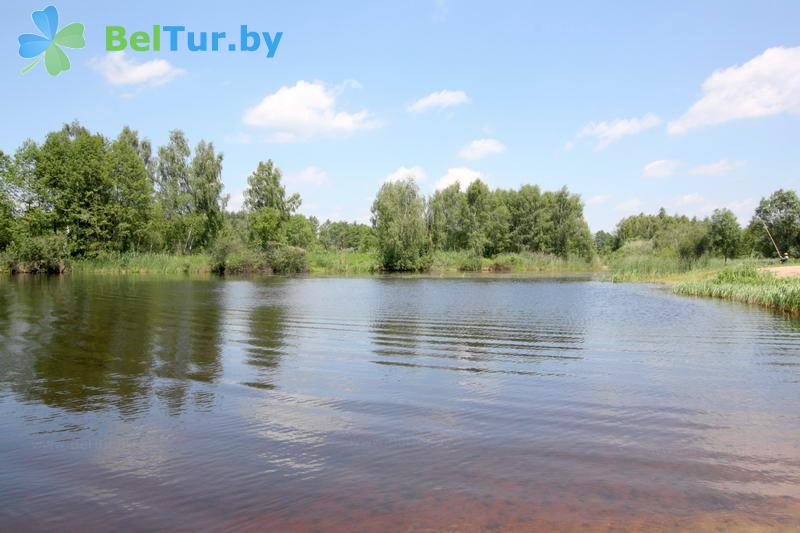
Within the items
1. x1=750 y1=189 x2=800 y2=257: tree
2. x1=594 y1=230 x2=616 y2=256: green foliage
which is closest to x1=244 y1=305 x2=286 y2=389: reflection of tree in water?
x1=750 y1=189 x2=800 y2=257: tree

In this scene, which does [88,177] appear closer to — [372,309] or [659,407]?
[372,309]

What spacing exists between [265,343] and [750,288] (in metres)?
22.4

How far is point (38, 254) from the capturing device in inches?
1993

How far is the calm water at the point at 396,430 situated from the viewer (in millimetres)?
5066

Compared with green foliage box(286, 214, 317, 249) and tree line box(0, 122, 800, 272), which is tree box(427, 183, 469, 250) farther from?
green foliage box(286, 214, 317, 249)

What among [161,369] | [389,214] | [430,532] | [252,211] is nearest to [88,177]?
[252,211]

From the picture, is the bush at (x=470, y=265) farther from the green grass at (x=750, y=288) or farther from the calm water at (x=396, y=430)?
the calm water at (x=396, y=430)

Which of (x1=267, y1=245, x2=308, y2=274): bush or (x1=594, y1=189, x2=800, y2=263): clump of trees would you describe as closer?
(x1=594, y1=189, x2=800, y2=263): clump of trees

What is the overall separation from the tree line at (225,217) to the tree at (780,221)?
10 cm

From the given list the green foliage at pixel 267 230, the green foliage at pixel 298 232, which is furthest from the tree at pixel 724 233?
the green foliage at pixel 298 232

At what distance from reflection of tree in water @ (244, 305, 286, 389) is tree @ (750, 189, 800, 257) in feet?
182

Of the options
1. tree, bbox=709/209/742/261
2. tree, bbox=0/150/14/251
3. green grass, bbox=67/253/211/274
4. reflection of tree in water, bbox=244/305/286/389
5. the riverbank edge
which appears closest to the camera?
reflection of tree in water, bbox=244/305/286/389

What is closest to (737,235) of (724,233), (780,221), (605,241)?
(724,233)

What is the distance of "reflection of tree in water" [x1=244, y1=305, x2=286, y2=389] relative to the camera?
1043 centimetres
